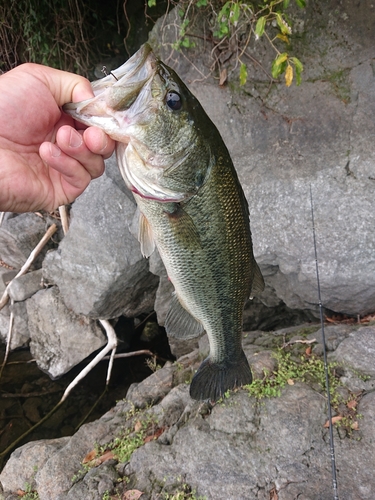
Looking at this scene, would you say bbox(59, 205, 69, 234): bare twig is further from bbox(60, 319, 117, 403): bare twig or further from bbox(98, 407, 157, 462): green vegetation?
bbox(98, 407, 157, 462): green vegetation

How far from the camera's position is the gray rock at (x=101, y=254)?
459 cm

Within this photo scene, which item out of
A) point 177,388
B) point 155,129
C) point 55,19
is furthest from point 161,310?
point 55,19

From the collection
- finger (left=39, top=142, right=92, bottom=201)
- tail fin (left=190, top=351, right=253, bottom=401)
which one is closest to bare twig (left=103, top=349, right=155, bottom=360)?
tail fin (left=190, top=351, right=253, bottom=401)

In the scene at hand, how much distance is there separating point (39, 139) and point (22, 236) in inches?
161

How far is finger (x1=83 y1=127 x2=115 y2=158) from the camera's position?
174 centimetres

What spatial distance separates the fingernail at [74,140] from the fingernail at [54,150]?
75 millimetres

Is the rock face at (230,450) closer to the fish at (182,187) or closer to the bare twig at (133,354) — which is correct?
the fish at (182,187)

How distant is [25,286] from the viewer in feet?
18.0

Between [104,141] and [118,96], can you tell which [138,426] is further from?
[118,96]

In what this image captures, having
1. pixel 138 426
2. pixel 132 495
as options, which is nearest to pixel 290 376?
pixel 138 426

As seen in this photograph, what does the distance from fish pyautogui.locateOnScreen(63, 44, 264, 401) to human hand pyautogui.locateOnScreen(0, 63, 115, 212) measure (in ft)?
0.34

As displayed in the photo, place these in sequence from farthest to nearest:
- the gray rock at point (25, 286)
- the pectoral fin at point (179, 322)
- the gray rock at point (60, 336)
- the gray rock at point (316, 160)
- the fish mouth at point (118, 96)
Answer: the gray rock at point (25, 286)
the gray rock at point (60, 336)
the gray rock at point (316, 160)
the pectoral fin at point (179, 322)
the fish mouth at point (118, 96)

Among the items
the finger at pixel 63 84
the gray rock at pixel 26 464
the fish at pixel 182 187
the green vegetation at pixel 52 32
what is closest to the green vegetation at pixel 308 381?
the fish at pixel 182 187

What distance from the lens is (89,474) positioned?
2883 millimetres
